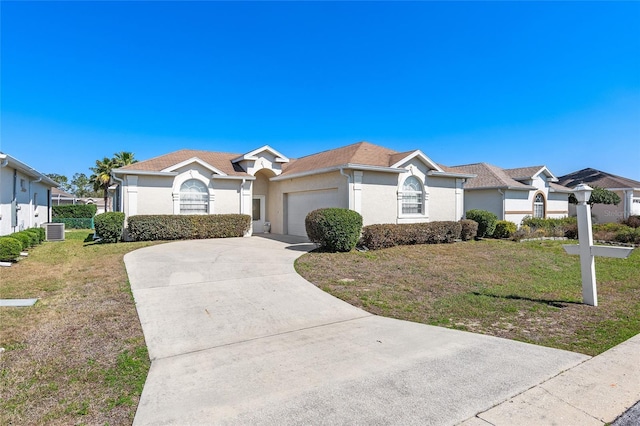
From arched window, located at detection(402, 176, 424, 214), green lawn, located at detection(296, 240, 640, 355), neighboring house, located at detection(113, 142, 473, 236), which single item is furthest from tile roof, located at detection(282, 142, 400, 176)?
green lawn, located at detection(296, 240, 640, 355)

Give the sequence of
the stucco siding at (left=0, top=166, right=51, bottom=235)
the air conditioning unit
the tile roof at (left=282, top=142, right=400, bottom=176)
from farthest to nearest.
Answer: the air conditioning unit < the tile roof at (left=282, top=142, right=400, bottom=176) < the stucco siding at (left=0, top=166, right=51, bottom=235)

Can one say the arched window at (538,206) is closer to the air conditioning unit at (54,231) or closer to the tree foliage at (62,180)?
the air conditioning unit at (54,231)

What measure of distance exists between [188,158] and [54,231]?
24.5 feet

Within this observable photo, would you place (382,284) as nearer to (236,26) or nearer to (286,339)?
(286,339)

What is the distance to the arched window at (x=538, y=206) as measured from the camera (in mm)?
25291

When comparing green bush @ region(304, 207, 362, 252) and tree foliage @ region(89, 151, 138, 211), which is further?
tree foliage @ region(89, 151, 138, 211)

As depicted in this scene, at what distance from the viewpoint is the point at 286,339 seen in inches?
198

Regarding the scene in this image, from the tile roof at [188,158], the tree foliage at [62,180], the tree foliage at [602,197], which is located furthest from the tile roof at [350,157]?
the tree foliage at [62,180]

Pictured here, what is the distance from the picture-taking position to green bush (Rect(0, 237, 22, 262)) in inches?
392

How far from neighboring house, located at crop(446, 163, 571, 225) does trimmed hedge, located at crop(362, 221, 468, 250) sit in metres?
8.58

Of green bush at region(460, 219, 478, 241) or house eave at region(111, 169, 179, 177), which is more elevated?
house eave at region(111, 169, 179, 177)

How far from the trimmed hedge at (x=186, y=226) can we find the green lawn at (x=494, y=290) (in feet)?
21.6

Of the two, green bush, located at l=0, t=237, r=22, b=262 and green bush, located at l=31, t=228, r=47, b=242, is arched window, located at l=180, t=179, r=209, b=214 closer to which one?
green bush, located at l=31, t=228, r=47, b=242

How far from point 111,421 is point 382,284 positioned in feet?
21.3
